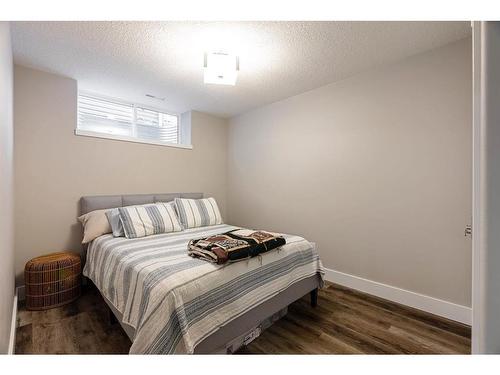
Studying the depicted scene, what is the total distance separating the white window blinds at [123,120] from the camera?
2691 millimetres

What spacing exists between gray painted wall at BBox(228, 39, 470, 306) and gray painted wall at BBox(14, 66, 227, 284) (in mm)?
1950

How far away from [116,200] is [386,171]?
301cm

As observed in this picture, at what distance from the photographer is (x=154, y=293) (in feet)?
3.86

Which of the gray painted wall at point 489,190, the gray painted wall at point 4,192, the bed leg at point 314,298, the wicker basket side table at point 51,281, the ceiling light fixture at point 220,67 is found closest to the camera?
the gray painted wall at point 489,190

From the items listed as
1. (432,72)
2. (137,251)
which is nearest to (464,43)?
(432,72)

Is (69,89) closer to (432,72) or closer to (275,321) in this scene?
(275,321)

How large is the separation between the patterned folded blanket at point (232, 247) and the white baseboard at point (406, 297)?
122cm

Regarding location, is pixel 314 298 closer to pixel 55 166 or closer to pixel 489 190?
pixel 489 190

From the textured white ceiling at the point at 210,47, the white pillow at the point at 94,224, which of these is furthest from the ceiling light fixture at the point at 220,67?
the white pillow at the point at 94,224

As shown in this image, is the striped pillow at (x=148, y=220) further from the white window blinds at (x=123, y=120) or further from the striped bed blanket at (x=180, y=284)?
the white window blinds at (x=123, y=120)

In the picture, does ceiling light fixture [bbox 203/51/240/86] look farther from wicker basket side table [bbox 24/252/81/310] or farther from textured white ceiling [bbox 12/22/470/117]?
wicker basket side table [bbox 24/252/81/310]

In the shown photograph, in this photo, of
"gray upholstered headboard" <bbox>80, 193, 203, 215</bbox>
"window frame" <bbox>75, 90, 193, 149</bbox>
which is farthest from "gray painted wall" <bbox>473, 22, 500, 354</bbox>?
"window frame" <bbox>75, 90, 193, 149</bbox>

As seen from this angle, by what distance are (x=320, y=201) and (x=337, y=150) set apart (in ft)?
2.09

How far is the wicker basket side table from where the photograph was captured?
191 cm
